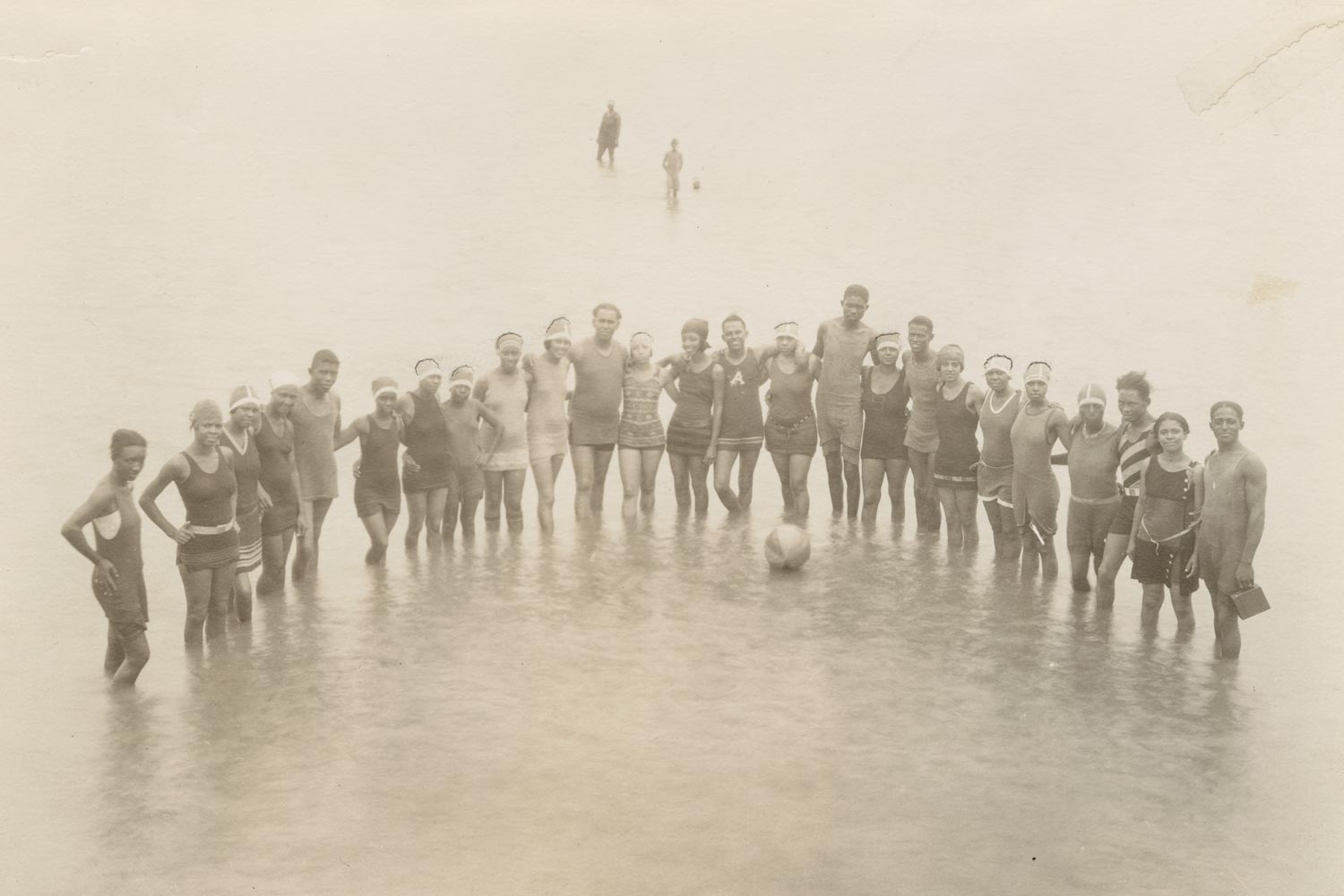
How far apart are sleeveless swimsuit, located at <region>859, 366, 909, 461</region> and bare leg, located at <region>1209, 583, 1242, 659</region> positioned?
163 inches

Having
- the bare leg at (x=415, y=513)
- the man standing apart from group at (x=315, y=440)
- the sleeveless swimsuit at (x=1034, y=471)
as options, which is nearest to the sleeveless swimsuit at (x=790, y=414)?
the sleeveless swimsuit at (x=1034, y=471)

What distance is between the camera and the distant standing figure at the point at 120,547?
29.5 ft

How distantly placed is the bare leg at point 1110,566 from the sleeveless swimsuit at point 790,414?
3.59m

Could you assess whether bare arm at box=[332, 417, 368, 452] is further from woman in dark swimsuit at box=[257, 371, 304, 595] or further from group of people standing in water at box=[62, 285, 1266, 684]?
woman in dark swimsuit at box=[257, 371, 304, 595]

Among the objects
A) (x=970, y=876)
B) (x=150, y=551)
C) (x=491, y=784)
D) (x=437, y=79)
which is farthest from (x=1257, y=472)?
(x=437, y=79)

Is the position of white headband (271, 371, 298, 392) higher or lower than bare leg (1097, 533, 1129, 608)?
higher

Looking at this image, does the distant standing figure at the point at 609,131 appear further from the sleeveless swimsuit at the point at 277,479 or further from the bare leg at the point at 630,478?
the sleeveless swimsuit at the point at 277,479

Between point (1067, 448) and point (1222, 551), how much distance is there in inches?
83.7

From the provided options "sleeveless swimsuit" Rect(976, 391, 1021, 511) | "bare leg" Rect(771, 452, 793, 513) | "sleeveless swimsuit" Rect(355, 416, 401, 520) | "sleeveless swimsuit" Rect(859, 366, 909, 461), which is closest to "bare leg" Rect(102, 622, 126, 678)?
"sleeveless swimsuit" Rect(355, 416, 401, 520)

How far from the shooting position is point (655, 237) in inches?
1048

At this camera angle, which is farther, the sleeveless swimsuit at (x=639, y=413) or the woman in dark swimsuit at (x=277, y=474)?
the sleeveless swimsuit at (x=639, y=413)

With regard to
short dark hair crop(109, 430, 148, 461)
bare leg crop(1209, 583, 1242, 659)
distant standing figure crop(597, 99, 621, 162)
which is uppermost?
distant standing figure crop(597, 99, 621, 162)

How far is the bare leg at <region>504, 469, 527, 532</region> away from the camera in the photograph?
45.3 ft

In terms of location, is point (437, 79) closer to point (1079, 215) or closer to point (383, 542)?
point (1079, 215)
